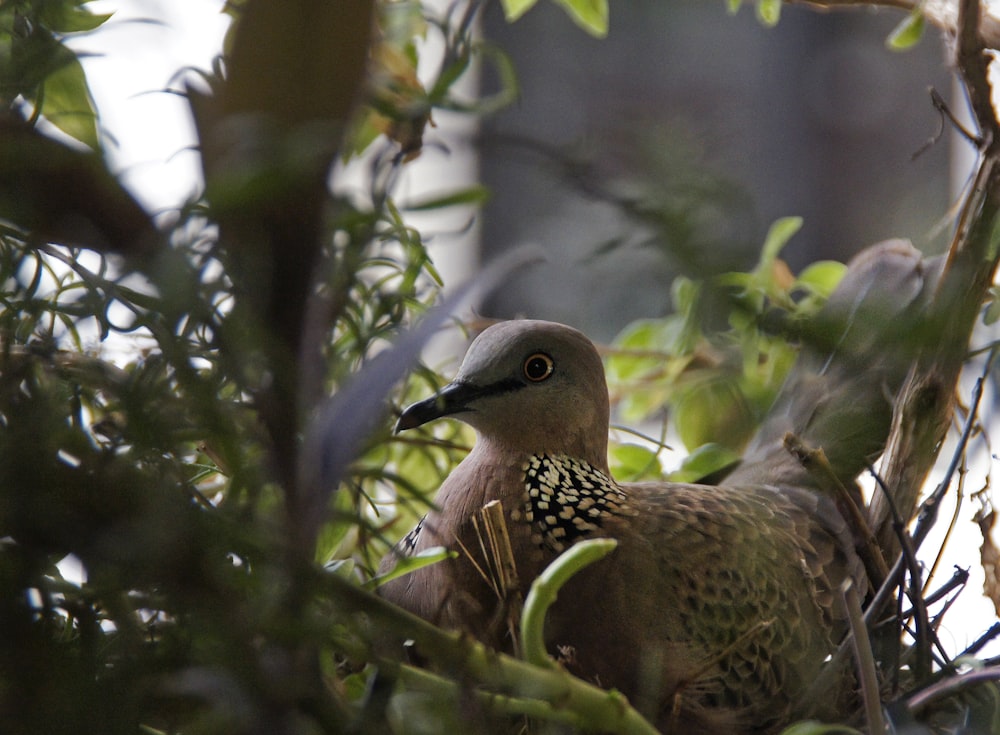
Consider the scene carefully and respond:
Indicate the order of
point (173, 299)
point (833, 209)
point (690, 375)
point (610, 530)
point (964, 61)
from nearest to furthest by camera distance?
1. point (173, 299)
2. point (964, 61)
3. point (610, 530)
4. point (690, 375)
5. point (833, 209)

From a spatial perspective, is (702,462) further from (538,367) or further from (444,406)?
(444,406)

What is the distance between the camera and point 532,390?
87 centimetres

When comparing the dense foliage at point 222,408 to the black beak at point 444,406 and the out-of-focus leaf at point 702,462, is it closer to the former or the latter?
the black beak at point 444,406

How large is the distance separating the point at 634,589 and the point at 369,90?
54 centimetres

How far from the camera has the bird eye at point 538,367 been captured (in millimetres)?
881

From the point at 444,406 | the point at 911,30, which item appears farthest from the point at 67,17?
the point at 911,30

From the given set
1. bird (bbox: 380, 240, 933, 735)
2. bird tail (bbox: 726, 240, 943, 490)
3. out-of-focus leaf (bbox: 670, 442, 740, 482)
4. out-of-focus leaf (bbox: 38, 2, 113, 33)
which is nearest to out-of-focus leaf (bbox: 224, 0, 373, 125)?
out-of-focus leaf (bbox: 38, 2, 113, 33)

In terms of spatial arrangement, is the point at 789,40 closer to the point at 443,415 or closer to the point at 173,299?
the point at 443,415

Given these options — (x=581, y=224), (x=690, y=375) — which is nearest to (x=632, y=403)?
(x=690, y=375)

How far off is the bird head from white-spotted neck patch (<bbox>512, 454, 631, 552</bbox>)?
25 millimetres

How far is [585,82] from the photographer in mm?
2547

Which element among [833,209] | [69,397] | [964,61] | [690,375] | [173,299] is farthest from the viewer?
[833,209]

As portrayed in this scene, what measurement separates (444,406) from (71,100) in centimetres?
37

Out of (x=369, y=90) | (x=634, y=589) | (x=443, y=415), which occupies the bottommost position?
(x=634, y=589)
